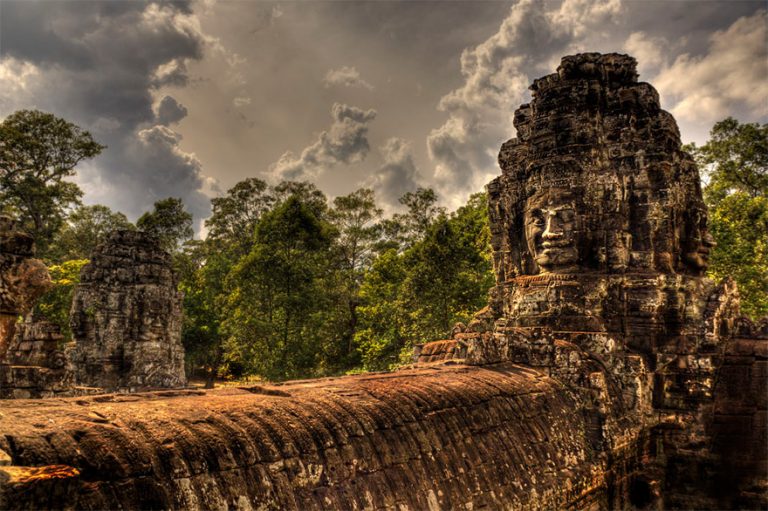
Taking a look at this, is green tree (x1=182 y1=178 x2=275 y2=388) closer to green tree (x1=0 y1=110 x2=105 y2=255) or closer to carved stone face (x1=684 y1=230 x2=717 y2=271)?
green tree (x1=0 y1=110 x2=105 y2=255)

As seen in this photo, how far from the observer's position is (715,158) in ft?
78.7

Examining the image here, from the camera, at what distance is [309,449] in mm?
3275

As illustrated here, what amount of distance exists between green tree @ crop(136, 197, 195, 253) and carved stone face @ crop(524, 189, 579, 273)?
1168 inches

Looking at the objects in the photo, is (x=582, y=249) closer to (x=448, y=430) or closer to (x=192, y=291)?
(x=448, y=430)

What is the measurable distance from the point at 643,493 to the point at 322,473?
16.3ft

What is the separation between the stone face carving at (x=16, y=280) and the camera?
3.55 m

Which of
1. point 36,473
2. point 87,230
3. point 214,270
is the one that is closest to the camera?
point 36,473

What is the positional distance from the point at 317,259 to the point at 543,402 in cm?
1469

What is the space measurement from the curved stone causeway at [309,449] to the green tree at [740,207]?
15069 millimetres

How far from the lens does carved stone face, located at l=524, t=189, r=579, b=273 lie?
7.70 metres

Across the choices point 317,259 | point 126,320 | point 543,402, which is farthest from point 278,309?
point 543,402


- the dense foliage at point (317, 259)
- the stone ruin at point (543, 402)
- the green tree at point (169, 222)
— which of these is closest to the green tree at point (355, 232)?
the dense foliage at point (317, 259)

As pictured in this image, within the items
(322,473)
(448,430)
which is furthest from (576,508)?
(322,473)

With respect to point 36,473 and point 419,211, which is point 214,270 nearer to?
point 419,211
